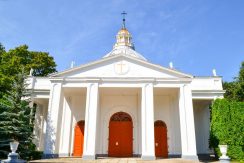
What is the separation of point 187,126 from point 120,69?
6.36 meters

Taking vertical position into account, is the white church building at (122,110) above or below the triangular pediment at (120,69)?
below

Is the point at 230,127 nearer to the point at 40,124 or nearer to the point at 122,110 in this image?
the point at 122,110

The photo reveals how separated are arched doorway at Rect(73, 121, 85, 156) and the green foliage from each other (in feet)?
33.1

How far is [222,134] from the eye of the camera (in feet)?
54.3

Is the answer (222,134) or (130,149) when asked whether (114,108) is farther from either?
(222,134)

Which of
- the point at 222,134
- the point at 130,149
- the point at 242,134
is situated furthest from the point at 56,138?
the point at 242,134

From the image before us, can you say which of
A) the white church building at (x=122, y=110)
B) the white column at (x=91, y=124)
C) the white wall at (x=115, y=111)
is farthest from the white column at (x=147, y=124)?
the white column at (x=91, y=124)

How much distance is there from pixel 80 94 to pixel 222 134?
37.3 feet

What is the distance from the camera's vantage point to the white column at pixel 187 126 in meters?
16.3

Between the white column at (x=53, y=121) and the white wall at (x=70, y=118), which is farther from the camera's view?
the white wall at (x=70, y=118)

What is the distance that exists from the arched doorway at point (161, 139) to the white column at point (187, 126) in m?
3.21

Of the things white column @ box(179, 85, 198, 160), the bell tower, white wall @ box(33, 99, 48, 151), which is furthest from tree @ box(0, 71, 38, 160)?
the bell tower

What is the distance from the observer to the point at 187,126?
661 inches

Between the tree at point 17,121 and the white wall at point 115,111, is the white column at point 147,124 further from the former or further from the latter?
the tree at point 17,121
